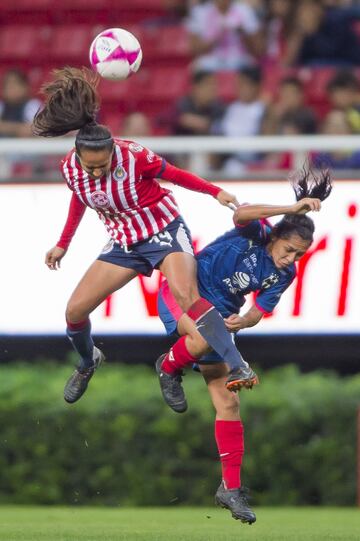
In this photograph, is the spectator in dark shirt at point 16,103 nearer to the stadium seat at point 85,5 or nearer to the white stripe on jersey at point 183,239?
the stadium seat at point 85,5

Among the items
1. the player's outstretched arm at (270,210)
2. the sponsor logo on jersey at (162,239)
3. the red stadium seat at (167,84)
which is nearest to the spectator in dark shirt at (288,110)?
the red stadium seat at (167,84)

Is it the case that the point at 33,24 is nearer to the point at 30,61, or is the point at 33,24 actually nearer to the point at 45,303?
the point at 30,61

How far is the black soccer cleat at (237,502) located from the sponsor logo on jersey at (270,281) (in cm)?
117

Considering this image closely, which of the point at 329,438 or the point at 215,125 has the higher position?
the point at 215,125

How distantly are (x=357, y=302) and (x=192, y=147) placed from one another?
5.57 ft

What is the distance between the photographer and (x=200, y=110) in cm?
1395

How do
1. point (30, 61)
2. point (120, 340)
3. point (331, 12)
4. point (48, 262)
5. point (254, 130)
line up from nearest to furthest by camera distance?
point (48, 262), point (120, 340), point (254, 130), point (331, 12), point (30, 61)

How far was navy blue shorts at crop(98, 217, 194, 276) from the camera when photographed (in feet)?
29.3

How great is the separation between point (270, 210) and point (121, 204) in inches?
35.8

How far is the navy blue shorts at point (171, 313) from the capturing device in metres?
8.92

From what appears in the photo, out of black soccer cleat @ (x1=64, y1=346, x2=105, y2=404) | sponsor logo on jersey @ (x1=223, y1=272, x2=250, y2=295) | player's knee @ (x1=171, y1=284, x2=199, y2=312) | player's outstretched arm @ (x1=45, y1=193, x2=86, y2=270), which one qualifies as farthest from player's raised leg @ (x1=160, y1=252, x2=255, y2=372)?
black soccer cleat @ (x1=64, y1=346, x2=105, y2=404)

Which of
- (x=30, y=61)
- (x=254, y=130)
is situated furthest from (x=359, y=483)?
(x=30, y=61)

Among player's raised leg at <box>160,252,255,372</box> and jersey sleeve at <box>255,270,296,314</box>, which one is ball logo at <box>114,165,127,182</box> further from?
jersey sleeve at <box>255,270,296,314</box>

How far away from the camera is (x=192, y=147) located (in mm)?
11422
